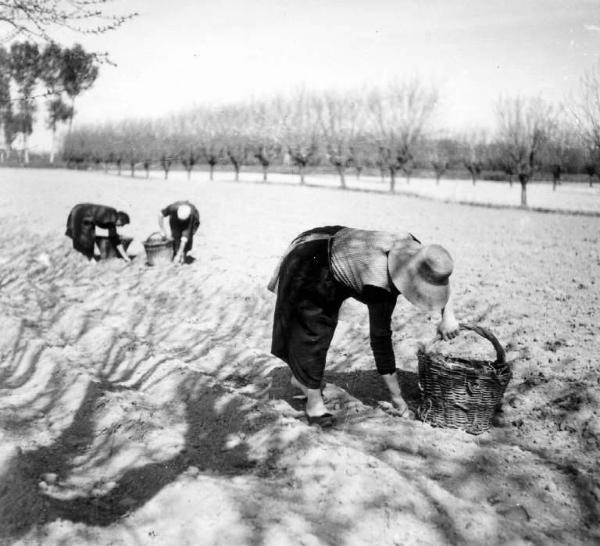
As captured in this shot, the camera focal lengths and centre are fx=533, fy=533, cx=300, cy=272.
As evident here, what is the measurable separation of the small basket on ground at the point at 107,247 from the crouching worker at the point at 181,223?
3.27ft

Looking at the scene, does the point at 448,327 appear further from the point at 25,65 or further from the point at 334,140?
the point at 334,140

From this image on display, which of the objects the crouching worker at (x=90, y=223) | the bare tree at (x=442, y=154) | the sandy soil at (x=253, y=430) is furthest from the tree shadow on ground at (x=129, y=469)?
the bare tree at (x=442, y=154)

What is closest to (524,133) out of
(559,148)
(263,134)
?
(559,148)

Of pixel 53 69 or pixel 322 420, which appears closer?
pixel 322 420

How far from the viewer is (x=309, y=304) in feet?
12.5

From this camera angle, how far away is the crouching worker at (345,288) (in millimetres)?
3404

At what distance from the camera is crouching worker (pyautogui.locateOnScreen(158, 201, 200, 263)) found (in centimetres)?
873

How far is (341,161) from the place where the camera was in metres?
42.5

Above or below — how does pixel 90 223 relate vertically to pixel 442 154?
below

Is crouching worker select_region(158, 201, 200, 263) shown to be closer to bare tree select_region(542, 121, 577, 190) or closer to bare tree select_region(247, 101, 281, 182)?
bare tree select_region(542, 121, 577, 190)

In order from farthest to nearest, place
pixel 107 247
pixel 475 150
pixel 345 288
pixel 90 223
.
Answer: pixel 475 150
pixel 107 247
pixel 90 223
pixel 345 288

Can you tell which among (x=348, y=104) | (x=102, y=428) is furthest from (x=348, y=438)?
(x=348, y=104)

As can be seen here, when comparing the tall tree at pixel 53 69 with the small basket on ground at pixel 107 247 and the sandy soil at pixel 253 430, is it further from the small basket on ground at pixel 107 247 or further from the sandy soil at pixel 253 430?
the small basket on ground at pixel 107 247

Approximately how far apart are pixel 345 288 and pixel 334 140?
4388 cm
